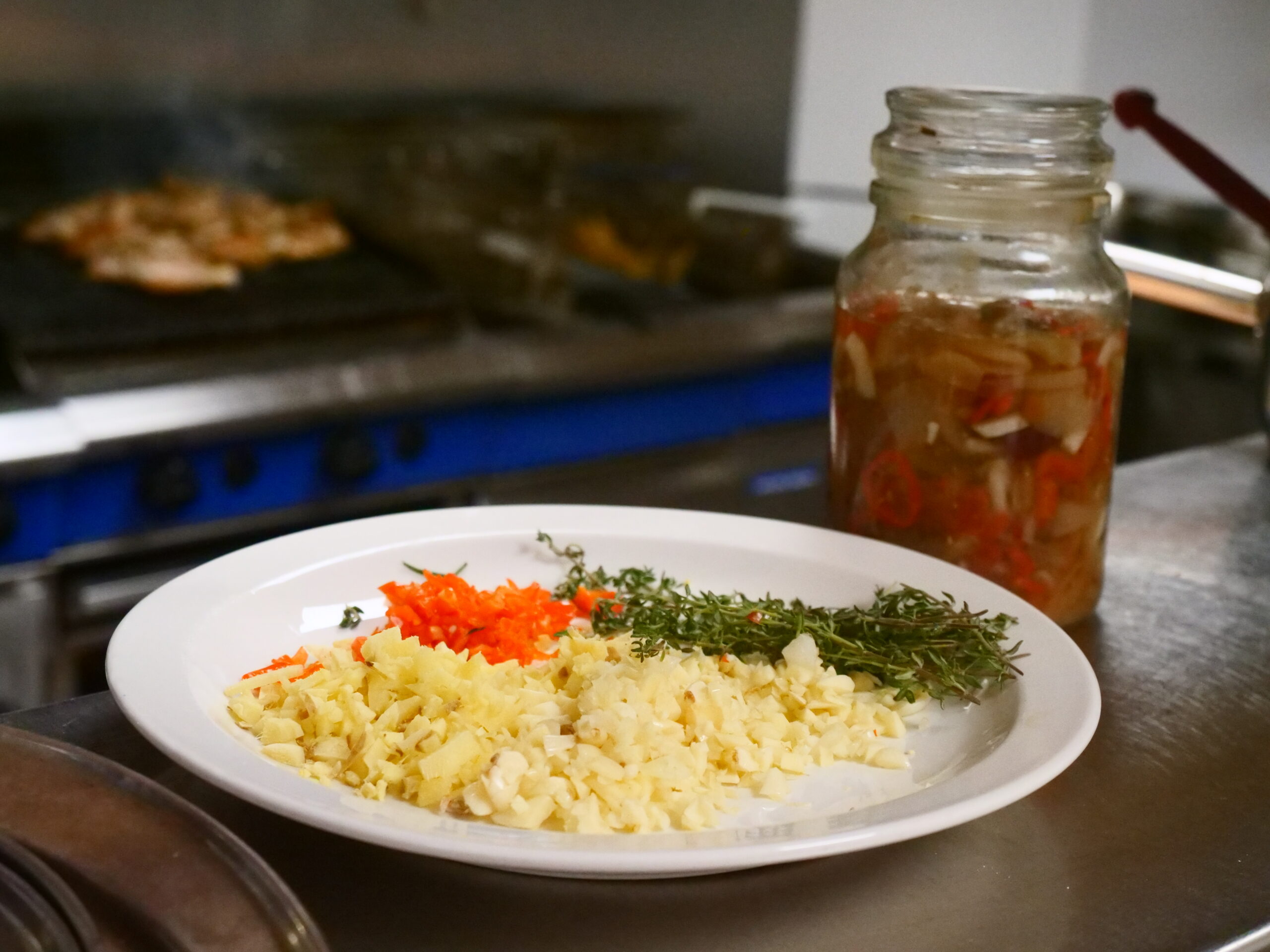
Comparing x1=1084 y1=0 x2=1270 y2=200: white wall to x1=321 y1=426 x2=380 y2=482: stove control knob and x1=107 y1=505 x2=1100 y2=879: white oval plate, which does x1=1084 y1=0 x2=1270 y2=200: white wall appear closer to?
x1=321 y1=426 x2=380 y2=482: stove control knob

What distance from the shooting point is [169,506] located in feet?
5.92

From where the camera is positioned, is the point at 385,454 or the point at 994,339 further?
the point at 385,454

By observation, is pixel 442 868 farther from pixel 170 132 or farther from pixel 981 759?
pixel 170 132

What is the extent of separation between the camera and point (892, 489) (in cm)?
94

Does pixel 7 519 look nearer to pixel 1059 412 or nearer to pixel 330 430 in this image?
pixel 330 430

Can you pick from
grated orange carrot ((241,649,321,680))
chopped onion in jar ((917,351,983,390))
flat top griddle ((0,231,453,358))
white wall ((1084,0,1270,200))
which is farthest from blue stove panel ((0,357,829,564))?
white wall ((1084,0,1270,200))

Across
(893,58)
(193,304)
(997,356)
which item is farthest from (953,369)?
(893,58)

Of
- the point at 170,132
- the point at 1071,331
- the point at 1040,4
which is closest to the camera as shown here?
the point at 1071,331

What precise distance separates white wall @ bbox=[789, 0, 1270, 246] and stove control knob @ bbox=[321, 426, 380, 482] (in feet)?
4.97

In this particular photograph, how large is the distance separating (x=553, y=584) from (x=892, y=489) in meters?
0.25

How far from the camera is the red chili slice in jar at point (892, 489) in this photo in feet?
3.03

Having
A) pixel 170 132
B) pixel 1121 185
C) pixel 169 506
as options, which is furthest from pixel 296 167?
pixel 1121 185

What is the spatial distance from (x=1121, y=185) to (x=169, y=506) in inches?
94.2

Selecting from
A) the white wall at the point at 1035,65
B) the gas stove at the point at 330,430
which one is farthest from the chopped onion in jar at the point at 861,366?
the white wall at the point at 1035,65
